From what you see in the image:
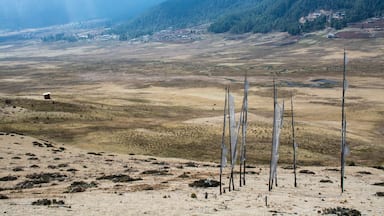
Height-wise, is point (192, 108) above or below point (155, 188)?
above

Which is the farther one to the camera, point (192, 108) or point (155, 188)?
point (192, 108)

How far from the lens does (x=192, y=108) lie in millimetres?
79750

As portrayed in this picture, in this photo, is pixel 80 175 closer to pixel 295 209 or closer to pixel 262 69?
pixel 295 209

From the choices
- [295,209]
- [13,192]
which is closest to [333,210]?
[295,209]

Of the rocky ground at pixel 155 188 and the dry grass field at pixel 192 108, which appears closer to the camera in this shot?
the rocky ground at pixel 155 188

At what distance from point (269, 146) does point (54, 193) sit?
28.3 m

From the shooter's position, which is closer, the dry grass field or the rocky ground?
the rocky ground

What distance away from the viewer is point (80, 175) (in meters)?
33.1

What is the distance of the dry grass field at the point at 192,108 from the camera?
4975cm

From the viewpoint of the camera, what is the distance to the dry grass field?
49.8 m

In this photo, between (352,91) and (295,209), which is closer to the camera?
(295,209)

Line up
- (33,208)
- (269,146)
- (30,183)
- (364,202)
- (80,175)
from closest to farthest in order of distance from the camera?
(33,208)
(364,202)
(30,183)
(80,175)
(269,146)

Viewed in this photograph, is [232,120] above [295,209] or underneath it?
above

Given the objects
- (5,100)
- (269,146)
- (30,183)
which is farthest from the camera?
(5,100)
